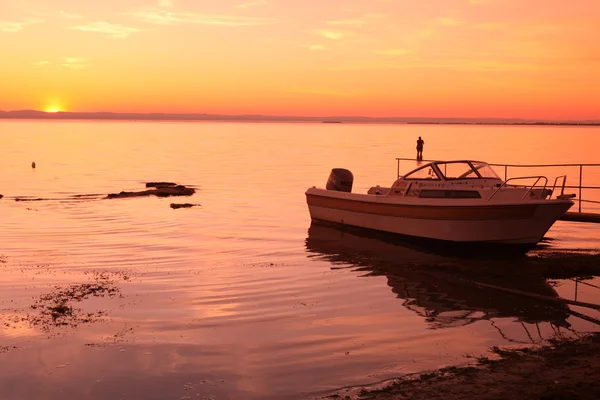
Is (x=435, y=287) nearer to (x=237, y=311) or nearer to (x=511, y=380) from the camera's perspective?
(x=237, y=311)

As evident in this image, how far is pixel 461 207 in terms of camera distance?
18.0m

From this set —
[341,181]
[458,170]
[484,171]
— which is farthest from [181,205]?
[484,171]

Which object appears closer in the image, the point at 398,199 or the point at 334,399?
the point at 334,399

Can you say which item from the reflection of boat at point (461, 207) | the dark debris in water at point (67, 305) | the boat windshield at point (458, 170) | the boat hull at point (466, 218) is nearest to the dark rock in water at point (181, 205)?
the reflection of boat at point (461, 207)

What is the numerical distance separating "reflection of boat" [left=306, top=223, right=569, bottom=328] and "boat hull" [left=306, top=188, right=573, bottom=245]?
2.23 feet

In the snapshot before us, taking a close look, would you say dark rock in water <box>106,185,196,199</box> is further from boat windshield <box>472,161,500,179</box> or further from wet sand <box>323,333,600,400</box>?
wet sand <box>323,333,600,400</box>

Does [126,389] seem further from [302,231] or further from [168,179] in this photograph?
[168,179]

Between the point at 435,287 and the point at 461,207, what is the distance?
430 centimetres

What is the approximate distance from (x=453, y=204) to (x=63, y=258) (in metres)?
10.9

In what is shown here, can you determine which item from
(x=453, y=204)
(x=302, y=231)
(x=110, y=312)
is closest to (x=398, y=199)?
(x=453, y=204)

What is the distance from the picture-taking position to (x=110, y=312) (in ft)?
38.7

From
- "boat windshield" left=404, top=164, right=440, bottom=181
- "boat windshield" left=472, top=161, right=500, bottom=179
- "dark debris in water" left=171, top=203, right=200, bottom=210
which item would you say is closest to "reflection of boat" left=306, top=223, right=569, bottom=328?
"boat windshield" left=404, top=164, right=440, bottom=181

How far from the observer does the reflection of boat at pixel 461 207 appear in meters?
17.4

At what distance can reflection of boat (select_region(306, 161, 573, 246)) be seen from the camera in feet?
57.2
